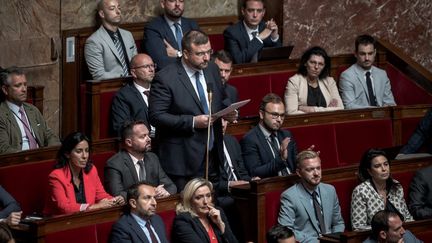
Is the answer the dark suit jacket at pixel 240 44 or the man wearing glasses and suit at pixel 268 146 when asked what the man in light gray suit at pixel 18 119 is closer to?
the man wearing glasses and suit at pixel 268 146

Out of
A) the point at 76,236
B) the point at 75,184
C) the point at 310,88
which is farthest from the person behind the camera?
the point at 310,88

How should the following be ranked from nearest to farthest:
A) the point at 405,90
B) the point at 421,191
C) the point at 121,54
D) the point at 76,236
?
1. the point at 76,236
2. the point at 421,191
3. the point at 121,54
4. the point at 405,90

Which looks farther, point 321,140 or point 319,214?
point 321,140

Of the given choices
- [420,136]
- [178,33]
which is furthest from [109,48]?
[420,136]

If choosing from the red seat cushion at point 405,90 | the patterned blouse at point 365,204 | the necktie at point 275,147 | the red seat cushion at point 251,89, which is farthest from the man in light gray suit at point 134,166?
the red seat cushion at point 405,90

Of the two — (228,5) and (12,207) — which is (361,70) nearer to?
(228,5)

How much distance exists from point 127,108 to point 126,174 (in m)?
0.46

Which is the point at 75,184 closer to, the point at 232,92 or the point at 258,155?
the point at 258,155

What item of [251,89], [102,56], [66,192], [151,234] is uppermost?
[102,56]

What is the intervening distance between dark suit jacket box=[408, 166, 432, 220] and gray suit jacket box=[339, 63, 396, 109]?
28.1 inches

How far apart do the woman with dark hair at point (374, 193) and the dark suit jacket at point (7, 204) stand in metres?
1.02

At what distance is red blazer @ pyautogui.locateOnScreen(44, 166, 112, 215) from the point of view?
3.16 metres

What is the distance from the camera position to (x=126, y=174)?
10.8 feet

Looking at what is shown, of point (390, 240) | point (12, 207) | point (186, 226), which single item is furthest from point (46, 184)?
point (390, 240)
